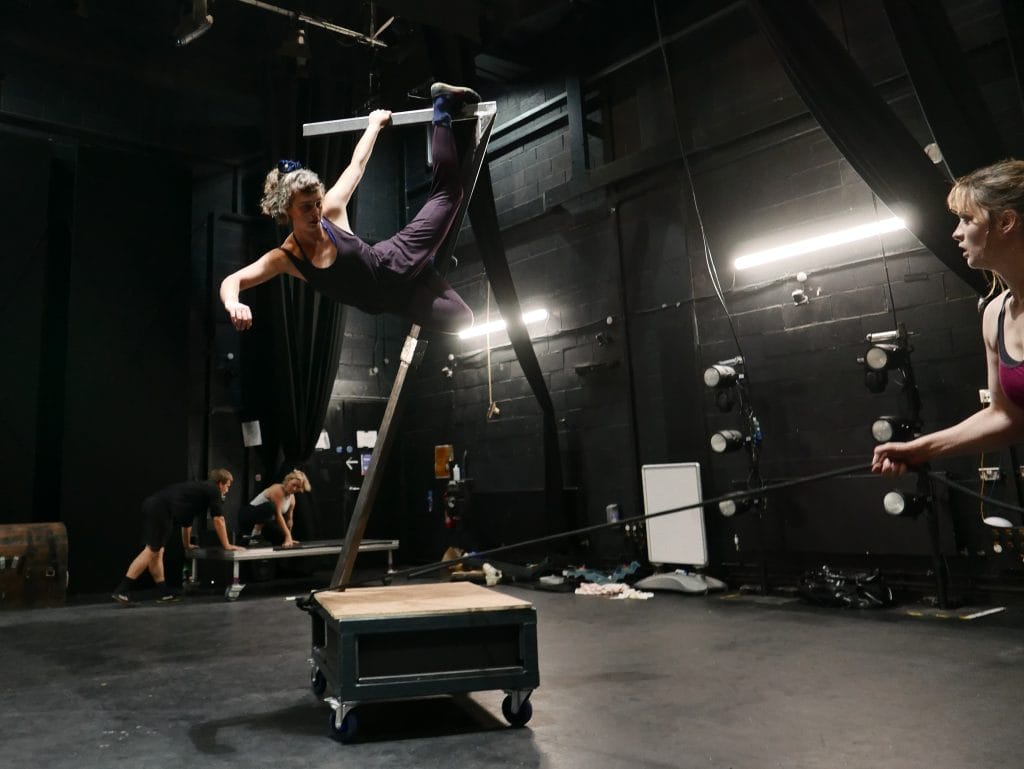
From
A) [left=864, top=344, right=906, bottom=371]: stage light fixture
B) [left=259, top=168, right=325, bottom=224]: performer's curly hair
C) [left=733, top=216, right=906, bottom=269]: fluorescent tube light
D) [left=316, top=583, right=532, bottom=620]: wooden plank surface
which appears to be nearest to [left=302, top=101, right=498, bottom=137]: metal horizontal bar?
[left=259, top=168, right=325, bottom=224]: performer's curly hair

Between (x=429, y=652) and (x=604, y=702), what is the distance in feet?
2.39

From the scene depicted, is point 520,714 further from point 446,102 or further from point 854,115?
point 854,115

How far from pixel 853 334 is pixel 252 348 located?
5696 millimetres

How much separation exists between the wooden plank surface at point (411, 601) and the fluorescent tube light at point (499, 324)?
14.5ft

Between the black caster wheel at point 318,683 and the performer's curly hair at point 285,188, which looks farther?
the black caster wheel at point 318,683

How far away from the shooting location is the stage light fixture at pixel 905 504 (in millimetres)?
4324

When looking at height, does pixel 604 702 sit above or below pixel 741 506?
below

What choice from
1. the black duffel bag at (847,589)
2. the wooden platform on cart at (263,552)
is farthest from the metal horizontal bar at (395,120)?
the wooden platform on cart at (263,552)

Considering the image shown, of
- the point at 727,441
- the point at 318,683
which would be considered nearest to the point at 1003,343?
the point at 318,683

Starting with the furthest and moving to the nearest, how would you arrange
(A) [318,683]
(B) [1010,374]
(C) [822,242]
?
(C) [822,242] < (A) [318,683] < (B) [1010,374]

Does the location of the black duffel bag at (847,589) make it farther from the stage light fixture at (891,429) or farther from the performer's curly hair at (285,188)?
the performer's curly hair at (285,188)

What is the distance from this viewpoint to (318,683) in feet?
9.85

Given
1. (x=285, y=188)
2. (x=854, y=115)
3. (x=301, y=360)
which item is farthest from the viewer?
(x=301, y=360)

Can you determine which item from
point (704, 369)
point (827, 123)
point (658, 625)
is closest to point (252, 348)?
point (704, 369)
